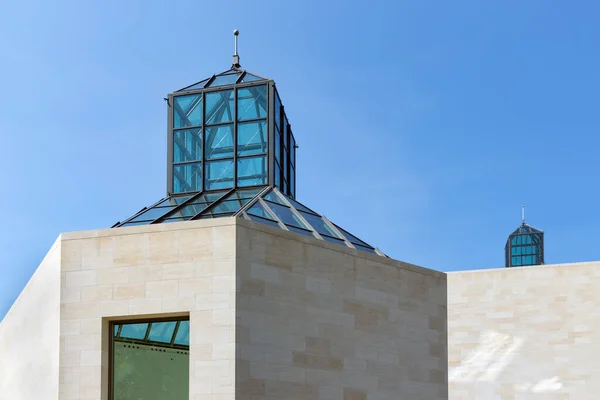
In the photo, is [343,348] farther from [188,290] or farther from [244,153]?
[244,153]

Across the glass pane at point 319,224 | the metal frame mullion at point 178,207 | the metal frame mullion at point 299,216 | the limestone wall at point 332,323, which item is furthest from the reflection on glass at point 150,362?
the glass pane at point 319,224

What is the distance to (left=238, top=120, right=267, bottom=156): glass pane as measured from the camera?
89.7 feet

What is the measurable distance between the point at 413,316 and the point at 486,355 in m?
21.5

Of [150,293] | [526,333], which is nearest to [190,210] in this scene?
[150,293]

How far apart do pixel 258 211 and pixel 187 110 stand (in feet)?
23.3

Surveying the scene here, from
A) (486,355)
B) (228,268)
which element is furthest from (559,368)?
(228,268)

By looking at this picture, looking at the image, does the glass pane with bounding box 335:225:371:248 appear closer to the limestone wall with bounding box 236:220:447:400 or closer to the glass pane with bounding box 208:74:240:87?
the limestone wall with bounding box 236:220:447:400

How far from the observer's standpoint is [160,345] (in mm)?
19172

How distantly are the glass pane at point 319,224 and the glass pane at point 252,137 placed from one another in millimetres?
3729

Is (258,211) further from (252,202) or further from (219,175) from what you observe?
(219,175)

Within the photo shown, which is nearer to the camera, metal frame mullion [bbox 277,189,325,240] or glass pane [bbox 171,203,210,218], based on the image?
metal frame mullion [bbox 277,189,325,240]

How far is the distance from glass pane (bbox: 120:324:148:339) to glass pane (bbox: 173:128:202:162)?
9.12 meters

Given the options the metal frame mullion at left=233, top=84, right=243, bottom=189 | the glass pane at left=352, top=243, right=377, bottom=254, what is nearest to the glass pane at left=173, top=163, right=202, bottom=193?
the metal frame mullion at left=233, top=84, right=243, bottom=189

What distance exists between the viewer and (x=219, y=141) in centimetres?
2767
